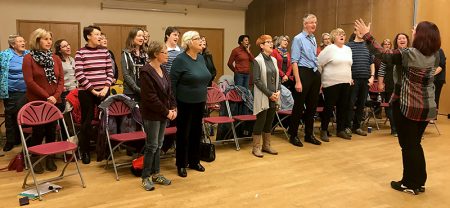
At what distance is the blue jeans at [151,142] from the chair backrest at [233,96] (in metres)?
1.99

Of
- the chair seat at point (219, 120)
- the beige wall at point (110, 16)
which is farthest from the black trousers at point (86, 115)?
the beige wall at point (110, 16)

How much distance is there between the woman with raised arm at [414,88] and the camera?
341 cm

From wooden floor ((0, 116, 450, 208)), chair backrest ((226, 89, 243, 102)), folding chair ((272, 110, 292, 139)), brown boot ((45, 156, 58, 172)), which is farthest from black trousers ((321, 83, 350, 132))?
brown boot ((45, 156, 58, 172))

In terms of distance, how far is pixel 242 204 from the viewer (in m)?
3.38

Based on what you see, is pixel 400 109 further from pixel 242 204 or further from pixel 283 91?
pixel 283 91

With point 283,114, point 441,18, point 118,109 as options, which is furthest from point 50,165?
point 441,18

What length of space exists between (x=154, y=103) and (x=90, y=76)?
4.17ft

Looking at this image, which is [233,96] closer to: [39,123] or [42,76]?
[42,76]

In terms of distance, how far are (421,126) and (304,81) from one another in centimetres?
187

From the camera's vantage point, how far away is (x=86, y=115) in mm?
4504

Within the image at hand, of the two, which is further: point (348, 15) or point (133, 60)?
point (348, 15)

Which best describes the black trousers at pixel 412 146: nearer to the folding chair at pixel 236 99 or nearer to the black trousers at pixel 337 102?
the black trousers at pixel 337 102

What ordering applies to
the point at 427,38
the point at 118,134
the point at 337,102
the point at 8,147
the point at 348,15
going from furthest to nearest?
the point at 348,15
the point at 337,102
the point at 8,147
the point at 118,134
the point at 427,38

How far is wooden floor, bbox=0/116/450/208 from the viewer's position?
343cm
